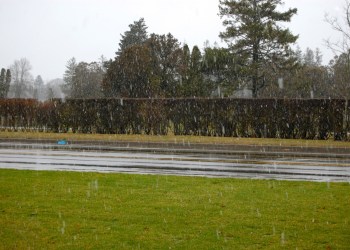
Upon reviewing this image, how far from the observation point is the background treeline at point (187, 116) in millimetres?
21922

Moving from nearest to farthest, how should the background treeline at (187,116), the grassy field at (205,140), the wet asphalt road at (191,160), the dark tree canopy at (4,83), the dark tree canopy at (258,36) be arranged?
the wet asphalt road at (191,160)
the grassy field at (205,140)
the background treeline at (187,116)
the dark tree canopy at (258,36)
the dark tree canopy at (4,83)

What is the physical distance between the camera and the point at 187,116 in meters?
24.1

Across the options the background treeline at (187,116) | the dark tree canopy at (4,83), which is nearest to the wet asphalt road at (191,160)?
the background treeline at (187,116)

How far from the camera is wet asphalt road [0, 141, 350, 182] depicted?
40.2ft

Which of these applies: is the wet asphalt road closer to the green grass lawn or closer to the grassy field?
the grassy field

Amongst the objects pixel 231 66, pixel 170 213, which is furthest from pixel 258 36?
pixel 170 213

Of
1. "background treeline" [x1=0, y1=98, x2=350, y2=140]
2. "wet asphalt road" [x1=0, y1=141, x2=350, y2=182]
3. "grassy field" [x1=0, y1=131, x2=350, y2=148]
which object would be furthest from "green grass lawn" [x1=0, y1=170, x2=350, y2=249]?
"background treeline" [x1=0, y1=98, x2=350, y2=140]

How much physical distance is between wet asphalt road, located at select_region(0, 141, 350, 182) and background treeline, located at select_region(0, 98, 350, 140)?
3.53m

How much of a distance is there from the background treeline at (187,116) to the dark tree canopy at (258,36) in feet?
39.3

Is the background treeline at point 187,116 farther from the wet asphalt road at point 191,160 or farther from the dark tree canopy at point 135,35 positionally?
the dark tree canopy at point 135,35

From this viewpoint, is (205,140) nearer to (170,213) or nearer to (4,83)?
(170,213)

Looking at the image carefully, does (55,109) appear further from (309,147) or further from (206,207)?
(206,207)

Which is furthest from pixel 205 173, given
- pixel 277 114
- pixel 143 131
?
pixel 143 131

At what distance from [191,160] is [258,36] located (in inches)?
847
